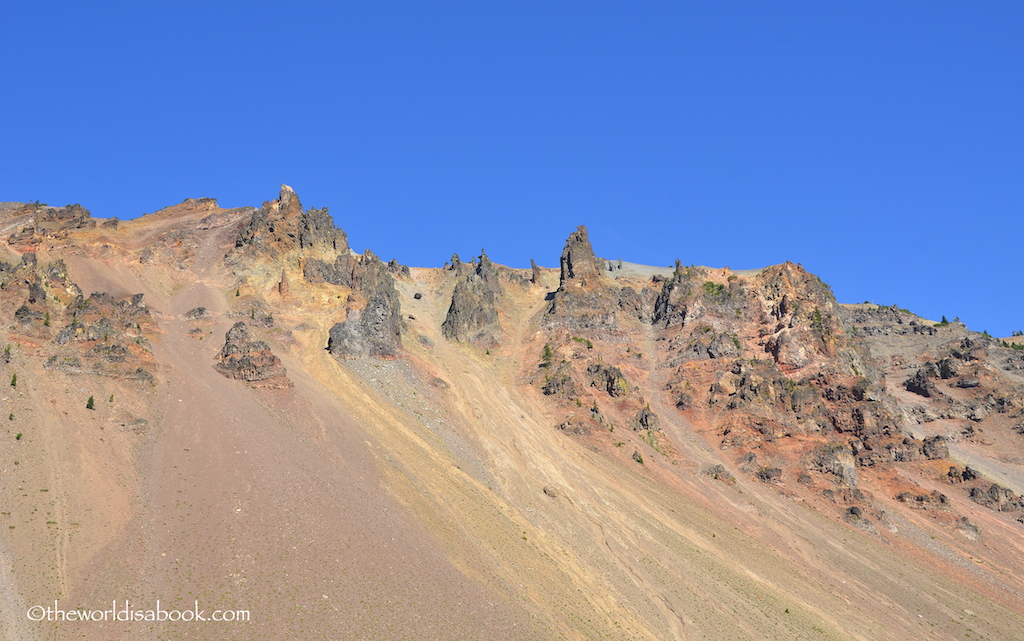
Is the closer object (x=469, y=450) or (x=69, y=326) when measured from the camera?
(x=69, y=326)

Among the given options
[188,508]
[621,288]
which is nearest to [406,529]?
[188,508]

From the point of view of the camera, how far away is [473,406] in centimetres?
9694

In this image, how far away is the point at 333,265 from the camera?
12262 centimetres

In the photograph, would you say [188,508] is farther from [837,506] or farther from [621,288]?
[621,288]

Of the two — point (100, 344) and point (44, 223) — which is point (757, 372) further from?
point (44, 223)

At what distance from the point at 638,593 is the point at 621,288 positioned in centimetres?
8230

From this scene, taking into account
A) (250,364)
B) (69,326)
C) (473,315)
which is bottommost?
(250,364)

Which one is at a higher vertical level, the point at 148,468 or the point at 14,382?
the point at 14,382

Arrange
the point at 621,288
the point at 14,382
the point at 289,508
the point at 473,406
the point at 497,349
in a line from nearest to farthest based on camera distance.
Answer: the point at 289,508, the point at 14,382, the point at 473,406, the point at 497,349, the point at 621,288

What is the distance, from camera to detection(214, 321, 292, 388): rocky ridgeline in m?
84.9

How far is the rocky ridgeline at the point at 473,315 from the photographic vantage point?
123 metres

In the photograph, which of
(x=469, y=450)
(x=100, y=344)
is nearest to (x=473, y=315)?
(x=469, y=450)

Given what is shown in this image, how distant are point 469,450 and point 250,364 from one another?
2758 cm

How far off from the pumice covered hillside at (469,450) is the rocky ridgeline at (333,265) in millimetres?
536
